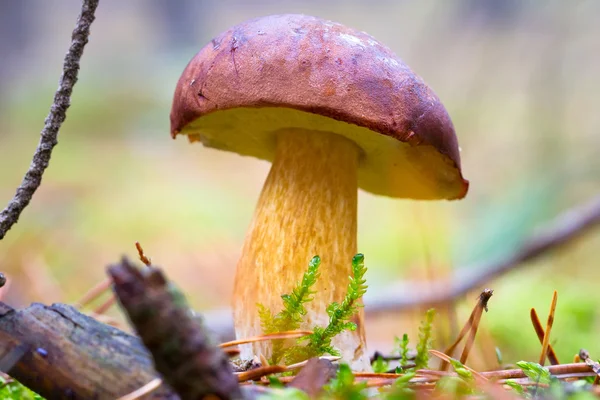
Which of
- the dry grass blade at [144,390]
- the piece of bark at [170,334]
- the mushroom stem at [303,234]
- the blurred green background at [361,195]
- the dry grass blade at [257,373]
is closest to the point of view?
the piece of bark at [170,334]

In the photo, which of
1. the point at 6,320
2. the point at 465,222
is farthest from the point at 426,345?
the point at 465,222

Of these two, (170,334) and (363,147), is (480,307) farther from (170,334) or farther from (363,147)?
(170,334)

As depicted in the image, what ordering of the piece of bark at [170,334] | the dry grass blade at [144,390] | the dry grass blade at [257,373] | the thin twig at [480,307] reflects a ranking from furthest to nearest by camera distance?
the thin twig at [480,307] < the dry grass blade at [257,373] < the dry grass blade at [144,390] < the piece of bark at [170,334]

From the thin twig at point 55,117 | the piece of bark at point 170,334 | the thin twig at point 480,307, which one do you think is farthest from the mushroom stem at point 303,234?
the piece of bark at point 170,334

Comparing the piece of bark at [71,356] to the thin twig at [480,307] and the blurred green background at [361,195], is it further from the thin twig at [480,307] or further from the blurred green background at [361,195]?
the thin twig at [480,307]

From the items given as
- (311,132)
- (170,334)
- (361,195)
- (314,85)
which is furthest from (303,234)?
(361,195)

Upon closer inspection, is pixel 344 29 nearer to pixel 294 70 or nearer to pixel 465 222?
pixel 294 70
